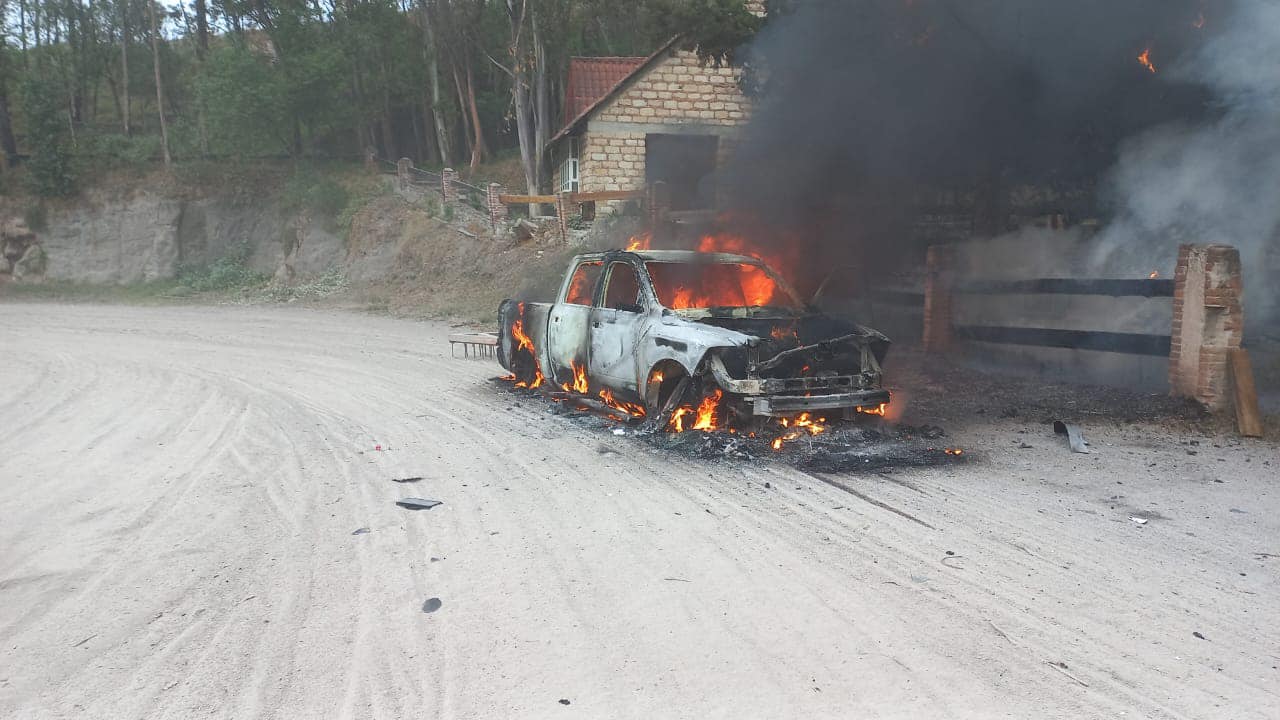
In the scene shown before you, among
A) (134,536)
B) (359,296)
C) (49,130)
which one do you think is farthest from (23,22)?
(134,536)

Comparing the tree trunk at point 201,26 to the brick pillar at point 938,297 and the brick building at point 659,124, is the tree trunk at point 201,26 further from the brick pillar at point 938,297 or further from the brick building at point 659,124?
the brick pillar at point 938,297

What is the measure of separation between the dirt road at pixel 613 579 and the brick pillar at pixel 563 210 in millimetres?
13775

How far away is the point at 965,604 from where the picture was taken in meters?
3.85

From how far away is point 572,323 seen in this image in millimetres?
8297

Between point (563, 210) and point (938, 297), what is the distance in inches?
451

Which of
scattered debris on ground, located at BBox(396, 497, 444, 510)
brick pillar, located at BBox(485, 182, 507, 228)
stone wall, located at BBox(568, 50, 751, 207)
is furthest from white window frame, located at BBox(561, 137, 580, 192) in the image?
scattered debris on ground, located at BBox(396, 497, 444, 510)

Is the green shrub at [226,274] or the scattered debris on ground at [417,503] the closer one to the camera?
the scattered debris on ground at [417,503]

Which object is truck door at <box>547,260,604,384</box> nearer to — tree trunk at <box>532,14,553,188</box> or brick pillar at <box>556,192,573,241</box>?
brick pillar at <box>556,192,573,241</box>

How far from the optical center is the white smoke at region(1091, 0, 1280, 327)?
952 cm

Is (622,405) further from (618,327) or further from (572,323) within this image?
(572,323)

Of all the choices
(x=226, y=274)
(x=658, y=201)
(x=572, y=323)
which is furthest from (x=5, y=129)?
(x=572, y=323)

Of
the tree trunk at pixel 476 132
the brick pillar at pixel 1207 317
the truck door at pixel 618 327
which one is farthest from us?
the tree trunk at pixel 476 132

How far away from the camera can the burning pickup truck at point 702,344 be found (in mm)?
6527

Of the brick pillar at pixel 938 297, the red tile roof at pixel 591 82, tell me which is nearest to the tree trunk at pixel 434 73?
the red tile roof at pixel 591 82
